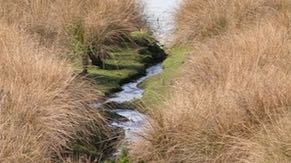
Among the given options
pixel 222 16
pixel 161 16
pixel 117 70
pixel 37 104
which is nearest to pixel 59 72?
pixel 37 104

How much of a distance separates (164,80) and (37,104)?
2.56 metres

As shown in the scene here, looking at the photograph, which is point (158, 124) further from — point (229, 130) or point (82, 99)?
point (82, 99)

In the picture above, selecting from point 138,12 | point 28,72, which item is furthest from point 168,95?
point 138,12

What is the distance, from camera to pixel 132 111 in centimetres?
760

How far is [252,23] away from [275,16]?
0.91ft

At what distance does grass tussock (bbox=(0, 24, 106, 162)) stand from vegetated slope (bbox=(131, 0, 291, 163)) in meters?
0.63

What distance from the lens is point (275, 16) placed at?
880 cm

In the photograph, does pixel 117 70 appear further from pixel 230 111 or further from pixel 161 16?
pixel 230 111

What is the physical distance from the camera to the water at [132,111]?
649 centimetres

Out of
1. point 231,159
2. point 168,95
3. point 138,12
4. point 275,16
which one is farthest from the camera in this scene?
point 138,12

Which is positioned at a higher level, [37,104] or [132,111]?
[37,104]

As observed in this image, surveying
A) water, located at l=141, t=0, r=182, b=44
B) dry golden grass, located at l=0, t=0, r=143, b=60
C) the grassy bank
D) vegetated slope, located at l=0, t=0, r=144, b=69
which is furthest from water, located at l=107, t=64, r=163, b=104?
water, located at l=141, t=0, r=182, b=44

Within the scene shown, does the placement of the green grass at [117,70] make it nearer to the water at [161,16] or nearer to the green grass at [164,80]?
the green grass at [164,80]

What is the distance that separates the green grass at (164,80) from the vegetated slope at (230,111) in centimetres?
25
